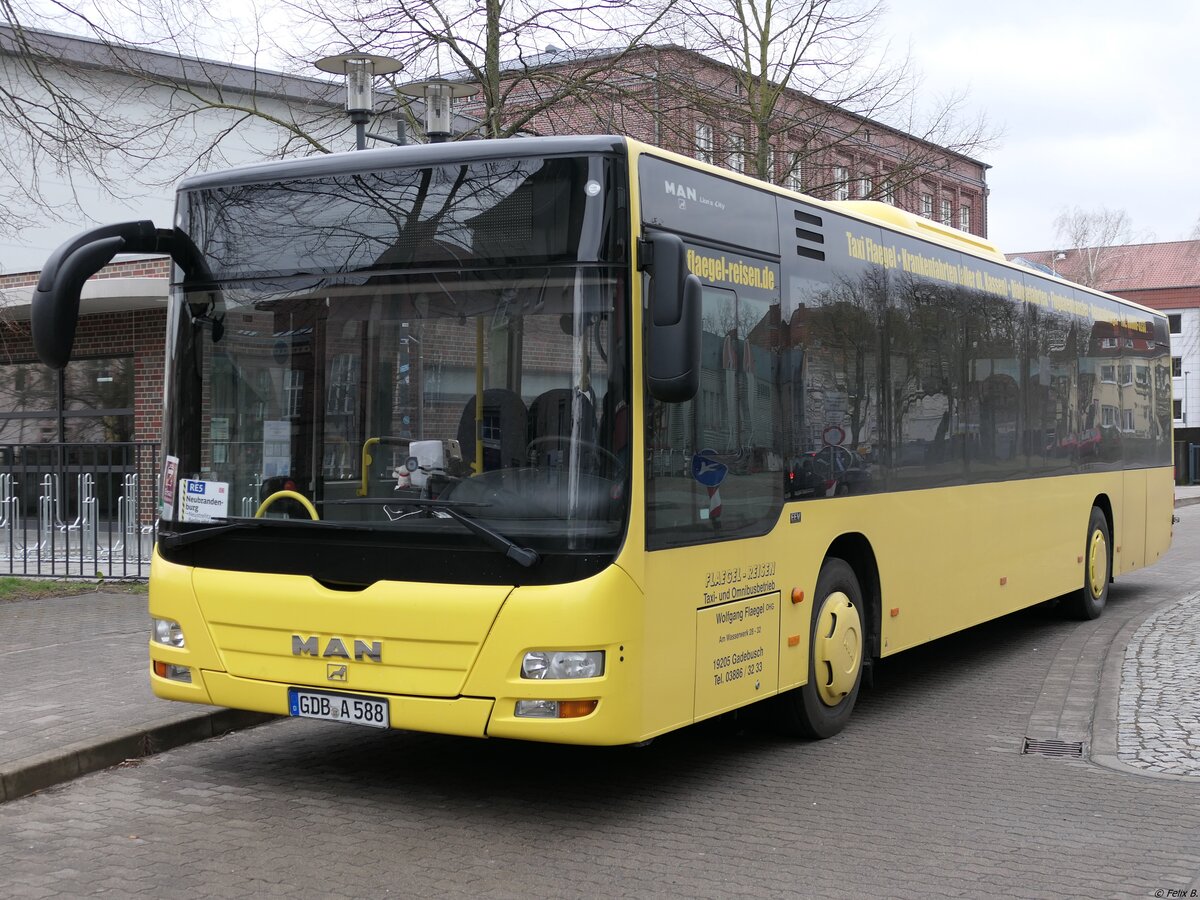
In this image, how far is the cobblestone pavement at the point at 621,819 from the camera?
5242mm

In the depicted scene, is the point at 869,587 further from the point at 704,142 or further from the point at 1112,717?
the point at 704,142

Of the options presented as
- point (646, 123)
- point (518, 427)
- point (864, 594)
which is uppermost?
point (646, 123)

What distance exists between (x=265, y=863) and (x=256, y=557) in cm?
147

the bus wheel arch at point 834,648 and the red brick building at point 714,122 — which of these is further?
the red brick building at point 714,122

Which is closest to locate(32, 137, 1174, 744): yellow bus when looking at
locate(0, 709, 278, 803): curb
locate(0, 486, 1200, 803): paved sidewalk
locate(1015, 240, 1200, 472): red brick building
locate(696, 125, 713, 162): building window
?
→ locate(0, 709, 278, 803): curb

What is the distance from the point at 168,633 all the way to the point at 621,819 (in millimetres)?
2341

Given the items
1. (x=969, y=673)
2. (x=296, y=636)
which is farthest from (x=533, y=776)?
(x=969, y=673)

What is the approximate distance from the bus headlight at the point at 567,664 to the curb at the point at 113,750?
2616 millimetres

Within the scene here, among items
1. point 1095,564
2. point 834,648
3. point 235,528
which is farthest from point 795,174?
point 235,528

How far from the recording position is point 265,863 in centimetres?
543

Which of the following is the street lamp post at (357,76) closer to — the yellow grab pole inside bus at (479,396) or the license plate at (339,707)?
the yellow grab pole inside bus at (479,396)

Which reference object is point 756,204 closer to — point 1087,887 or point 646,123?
point 1087,887

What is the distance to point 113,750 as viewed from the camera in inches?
281

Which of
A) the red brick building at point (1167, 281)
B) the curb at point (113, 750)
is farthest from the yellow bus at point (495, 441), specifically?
the red brick building at point (1167, 281)
